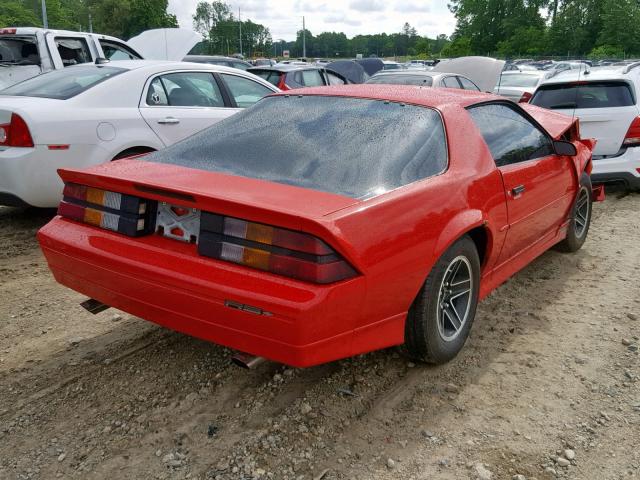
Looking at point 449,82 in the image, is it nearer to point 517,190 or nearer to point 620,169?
point 620,169

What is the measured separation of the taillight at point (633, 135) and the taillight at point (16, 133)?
626 cm

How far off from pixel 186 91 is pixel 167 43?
466 cm

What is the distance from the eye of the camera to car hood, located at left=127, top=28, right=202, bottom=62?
10.0m

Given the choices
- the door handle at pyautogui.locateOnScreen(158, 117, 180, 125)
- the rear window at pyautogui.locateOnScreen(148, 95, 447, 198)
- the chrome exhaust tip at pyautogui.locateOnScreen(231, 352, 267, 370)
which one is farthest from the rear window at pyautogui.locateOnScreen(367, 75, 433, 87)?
the chrome exhaust tip at pyautogui.locateOnScreen(231, 352, 267, 370)

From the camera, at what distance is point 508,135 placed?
3764 millimetres

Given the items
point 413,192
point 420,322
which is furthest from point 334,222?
point 420,322

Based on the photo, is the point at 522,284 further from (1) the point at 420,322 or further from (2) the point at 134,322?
(2) the point at 134,322

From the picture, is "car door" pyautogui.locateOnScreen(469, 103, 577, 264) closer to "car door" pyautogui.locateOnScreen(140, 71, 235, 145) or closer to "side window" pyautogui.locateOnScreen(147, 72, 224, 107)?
"car door" pyautogui.locateOnScreen(140, 71, 235, 145)

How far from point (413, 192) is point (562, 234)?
2.44 meters

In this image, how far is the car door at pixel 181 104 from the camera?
18.4ft

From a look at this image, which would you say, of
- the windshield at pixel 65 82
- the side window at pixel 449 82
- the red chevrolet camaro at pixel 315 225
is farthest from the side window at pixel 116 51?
the red chevrolet camaro at pixel 315 225

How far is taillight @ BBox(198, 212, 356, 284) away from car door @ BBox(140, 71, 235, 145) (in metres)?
3.34

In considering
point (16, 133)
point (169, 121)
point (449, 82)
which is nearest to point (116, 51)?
point (169, 121)

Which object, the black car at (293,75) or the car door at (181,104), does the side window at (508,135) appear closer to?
the car door at (181,104)
